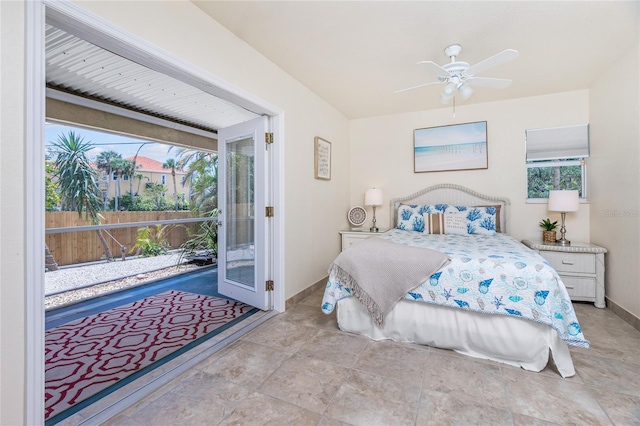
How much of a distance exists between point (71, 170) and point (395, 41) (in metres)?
4.62

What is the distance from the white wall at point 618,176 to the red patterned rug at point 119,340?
3.71m

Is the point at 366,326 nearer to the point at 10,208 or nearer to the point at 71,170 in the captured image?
the point at 10,208

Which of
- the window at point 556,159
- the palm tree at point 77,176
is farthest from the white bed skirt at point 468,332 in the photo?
the palm tree at point 77,176

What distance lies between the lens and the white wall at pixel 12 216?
1.19m

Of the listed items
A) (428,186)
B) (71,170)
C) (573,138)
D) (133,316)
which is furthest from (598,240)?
(71,170)

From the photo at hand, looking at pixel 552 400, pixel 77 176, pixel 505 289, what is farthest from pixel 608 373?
pixel 77 176

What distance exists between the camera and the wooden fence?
162 inches

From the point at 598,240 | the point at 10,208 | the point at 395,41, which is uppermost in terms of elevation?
the point at 395,41

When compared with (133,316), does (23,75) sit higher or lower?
→ higher

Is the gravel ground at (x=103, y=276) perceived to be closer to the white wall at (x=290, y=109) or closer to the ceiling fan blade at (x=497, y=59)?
the white wall at (x=290, y=109)

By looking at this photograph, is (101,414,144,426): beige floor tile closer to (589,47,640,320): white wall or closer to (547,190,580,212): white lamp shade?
(589,47,640,320): white wall

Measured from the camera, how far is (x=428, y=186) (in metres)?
4.35

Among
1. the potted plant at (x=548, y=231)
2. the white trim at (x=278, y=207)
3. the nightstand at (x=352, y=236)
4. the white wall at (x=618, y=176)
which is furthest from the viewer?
the nightstand at (x=352, y=236)

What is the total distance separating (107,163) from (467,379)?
5.42m
